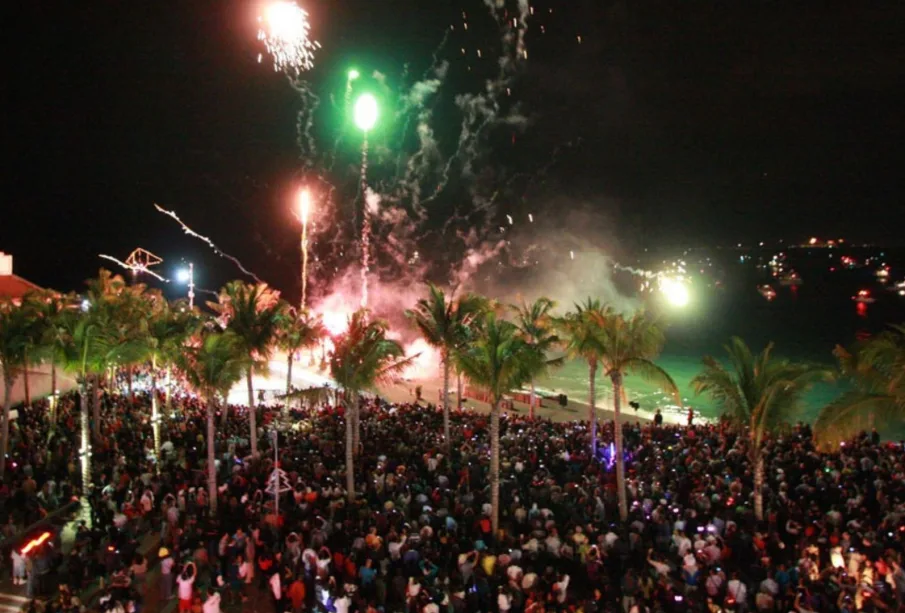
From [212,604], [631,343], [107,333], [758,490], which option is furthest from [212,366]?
[758,490]

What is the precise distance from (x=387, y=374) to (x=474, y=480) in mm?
3379

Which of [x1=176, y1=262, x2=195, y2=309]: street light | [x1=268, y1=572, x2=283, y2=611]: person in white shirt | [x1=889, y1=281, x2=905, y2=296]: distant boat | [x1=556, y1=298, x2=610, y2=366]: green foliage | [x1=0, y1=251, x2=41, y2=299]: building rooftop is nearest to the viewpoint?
[x1=268, y1=572, x2=283, y2=611]: person in white shirt

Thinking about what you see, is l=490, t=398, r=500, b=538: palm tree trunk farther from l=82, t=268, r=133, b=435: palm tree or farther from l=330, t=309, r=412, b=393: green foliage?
l=82, t=268, r=133, b=435: palm tree

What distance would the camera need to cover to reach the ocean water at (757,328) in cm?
4934

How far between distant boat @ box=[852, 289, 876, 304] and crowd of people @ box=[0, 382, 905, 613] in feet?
485

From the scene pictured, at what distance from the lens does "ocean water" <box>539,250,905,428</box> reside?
162ft

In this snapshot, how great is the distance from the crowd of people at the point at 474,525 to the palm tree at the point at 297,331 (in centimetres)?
323

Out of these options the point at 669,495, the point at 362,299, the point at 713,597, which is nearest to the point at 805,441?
the point at 669,495

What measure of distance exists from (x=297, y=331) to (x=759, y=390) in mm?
14379

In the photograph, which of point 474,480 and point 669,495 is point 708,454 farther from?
point 474,480

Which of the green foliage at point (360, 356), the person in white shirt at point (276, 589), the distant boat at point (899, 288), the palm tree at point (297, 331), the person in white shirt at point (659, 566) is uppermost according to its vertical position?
the distant boat at point (899, 288)

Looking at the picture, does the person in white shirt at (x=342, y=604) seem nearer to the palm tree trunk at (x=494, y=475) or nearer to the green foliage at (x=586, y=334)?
the palm tree trunk at (x=494, y=475)

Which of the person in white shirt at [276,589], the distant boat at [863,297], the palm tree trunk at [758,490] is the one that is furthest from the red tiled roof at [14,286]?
the distant boat at [863,297]

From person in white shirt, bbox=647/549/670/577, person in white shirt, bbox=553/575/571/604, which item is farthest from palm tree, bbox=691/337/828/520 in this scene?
person in white shirt, bbox=553/575/571/604
